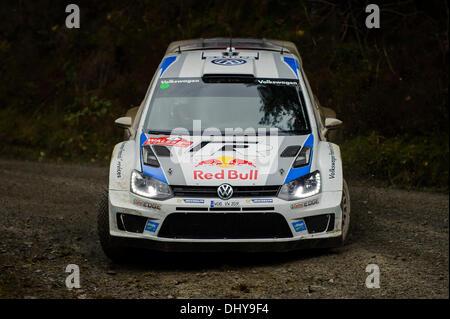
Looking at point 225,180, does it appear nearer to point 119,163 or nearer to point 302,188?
point 302,188

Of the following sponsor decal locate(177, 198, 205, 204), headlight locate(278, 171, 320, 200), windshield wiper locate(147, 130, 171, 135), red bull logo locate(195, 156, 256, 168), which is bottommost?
sponsor decal locate(177, 198, 205, 204)

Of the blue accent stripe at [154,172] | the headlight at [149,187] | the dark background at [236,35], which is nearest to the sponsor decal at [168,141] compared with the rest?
the blue accent stripe at [154,172]

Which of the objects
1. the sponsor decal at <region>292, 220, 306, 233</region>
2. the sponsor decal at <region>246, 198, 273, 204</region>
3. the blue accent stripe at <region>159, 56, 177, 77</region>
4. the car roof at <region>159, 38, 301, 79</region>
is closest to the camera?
the sponsor decal at <region>246, 198, 273, 204</region>

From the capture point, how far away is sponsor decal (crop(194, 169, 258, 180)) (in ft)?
17.4

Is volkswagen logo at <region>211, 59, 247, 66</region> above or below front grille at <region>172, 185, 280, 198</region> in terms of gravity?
above

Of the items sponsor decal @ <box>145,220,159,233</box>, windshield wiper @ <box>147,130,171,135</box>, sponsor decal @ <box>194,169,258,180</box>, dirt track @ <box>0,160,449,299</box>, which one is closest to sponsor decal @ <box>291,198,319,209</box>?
sponsor decal @ <box>194,169,258,180</box>

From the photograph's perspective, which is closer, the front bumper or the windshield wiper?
the front bumper

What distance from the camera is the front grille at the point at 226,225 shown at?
5250 mm

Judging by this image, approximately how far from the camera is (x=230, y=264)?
5.70 m

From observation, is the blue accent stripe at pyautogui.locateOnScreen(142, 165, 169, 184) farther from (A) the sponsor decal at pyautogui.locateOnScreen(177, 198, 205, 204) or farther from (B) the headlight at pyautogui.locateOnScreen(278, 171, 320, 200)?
(B) the headlight at pyautogui.locateOnScreen(278, 171, 320, 200)

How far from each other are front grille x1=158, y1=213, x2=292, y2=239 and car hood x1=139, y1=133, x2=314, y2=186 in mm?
278

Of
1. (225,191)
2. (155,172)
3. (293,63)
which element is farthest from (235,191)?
(293,63)
